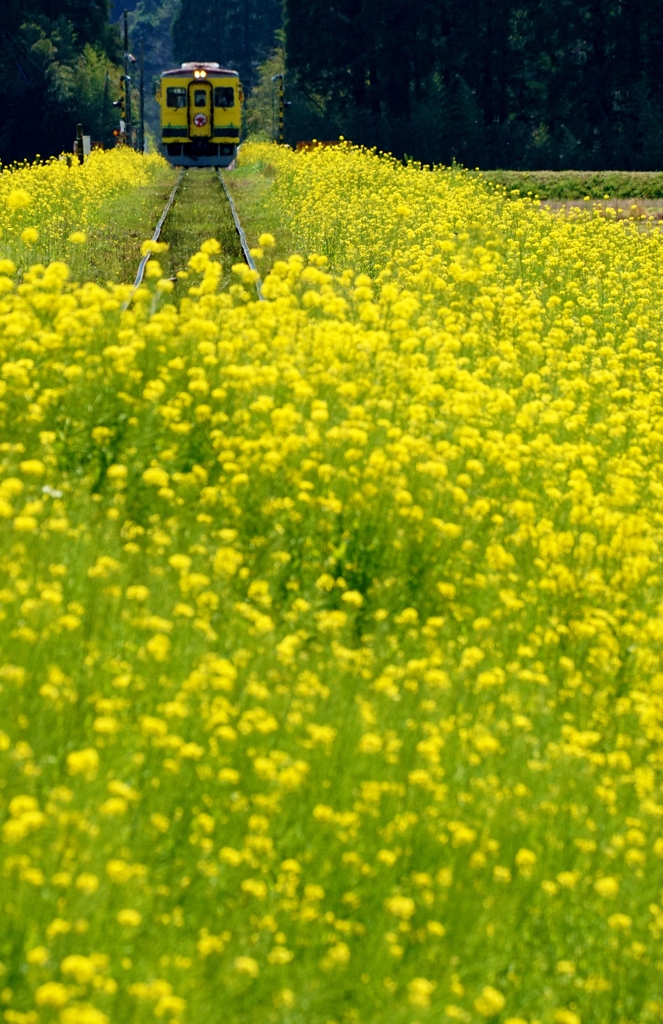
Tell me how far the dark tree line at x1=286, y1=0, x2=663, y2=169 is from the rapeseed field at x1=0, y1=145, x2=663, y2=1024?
43.4 metres

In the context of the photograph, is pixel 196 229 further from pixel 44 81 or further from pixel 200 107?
pixel 44 81

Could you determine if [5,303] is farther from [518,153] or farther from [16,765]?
[518,153]

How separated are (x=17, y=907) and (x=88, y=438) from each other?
11.1 ft

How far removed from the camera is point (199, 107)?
4031 cm

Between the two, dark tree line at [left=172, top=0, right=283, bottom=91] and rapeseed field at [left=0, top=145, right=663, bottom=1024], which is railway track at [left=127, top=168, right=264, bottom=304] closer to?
rapeseed field at [left=0, top=145, right=663, bottom=1024]

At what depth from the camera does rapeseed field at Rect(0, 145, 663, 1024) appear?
3.48 meters

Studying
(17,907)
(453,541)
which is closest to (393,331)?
(453,541)

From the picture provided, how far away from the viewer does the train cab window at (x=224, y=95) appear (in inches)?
1580

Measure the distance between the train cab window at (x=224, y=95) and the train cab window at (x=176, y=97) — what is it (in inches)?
36.0

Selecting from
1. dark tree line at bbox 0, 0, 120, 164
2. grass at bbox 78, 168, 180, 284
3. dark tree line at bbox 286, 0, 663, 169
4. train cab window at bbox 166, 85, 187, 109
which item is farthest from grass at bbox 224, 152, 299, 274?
dark tree line at bbox 0, 0, 120, 164

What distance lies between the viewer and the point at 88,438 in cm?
633

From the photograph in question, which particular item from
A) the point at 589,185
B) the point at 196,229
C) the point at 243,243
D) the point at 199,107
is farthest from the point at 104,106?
the point at 243,243

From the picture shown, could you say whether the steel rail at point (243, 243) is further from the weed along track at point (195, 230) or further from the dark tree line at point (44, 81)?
the dark tree line at point (44, 81)

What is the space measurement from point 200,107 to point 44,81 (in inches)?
961
